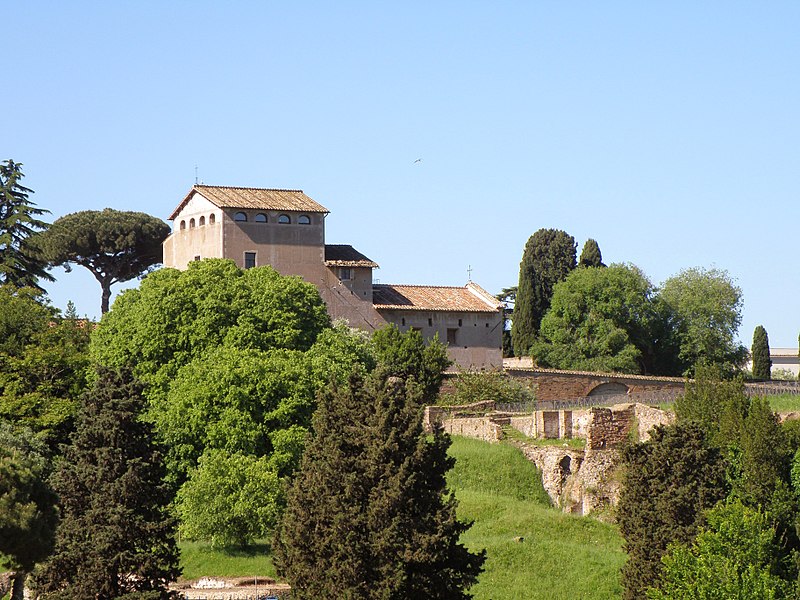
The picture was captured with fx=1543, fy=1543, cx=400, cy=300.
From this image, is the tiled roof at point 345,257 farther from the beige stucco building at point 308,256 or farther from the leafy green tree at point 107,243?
the leafy green tree at point 107,243

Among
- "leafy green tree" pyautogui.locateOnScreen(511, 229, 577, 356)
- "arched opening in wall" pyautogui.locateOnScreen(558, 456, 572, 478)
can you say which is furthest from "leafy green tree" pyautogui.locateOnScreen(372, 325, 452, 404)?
"leafy green tree" pyautogui.locateOnScreen(511, 229, 577, 356)

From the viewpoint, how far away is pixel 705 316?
254 ft

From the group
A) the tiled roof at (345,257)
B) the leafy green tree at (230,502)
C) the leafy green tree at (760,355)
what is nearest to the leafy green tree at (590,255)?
the leafy green tree at (760,355)

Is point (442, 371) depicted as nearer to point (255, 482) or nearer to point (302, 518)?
point (255, 482)

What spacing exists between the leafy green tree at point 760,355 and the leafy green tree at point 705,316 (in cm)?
356

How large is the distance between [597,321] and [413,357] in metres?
16.9

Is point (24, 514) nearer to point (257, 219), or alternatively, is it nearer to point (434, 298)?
point (257, 219)

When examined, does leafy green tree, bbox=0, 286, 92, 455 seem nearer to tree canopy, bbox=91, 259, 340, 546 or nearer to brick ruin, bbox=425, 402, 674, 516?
tree canopy, bbox=91, 259, 340, 546

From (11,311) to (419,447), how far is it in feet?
90.8

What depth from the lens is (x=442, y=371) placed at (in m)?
61.2

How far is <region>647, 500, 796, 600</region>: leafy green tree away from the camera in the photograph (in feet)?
107

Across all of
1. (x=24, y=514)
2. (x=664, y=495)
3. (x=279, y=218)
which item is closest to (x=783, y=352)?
(x=279, y=218)

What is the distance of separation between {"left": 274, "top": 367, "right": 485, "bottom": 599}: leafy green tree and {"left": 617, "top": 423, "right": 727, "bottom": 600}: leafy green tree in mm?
5529

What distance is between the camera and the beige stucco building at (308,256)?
66000 mm
